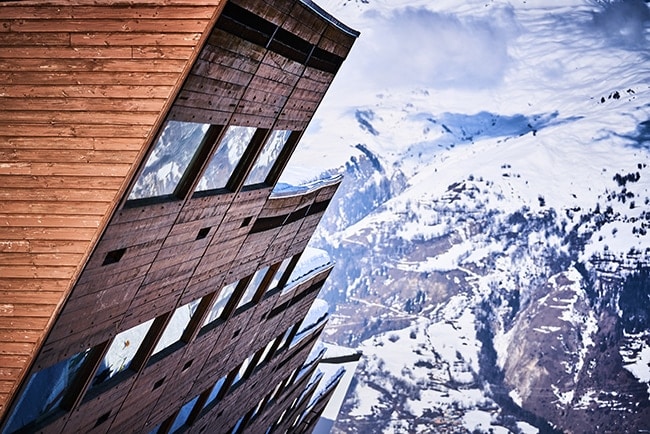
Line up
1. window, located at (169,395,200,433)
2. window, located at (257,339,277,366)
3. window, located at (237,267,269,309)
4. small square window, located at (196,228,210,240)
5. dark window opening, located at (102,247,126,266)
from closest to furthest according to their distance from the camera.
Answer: dark window opening, located at (102,247,126,266) → small square window, located at (196,228,210,240) → window, located at (237,267,269,309) → window, located at (169,395,200,433) → window, located at (257,339,277,366)

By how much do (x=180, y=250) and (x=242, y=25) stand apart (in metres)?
3.65

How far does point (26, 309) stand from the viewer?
7117 mm

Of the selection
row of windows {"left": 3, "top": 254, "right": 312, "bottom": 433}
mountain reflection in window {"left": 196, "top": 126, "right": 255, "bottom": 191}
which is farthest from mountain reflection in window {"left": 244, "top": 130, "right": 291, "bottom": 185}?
row of windows {"left": 3, "top": 254, "right": 312, "bottom": 433}

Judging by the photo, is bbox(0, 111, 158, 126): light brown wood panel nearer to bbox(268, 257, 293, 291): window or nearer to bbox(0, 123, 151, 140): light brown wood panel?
bbox(0, 123, 151, 140): light brown wood panel

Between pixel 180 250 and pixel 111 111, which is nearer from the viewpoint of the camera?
pixel 111 111

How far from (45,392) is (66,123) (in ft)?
11.7

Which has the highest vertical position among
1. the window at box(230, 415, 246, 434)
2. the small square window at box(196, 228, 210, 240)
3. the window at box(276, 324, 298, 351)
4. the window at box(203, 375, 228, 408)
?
the small square window at box(196, 228, 210, 240)

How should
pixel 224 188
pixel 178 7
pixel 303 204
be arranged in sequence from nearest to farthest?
1. pixel 178 7
2. pixel 224 188
3. pixel 303 204

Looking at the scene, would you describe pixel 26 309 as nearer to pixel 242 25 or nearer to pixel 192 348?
pixel 242 25

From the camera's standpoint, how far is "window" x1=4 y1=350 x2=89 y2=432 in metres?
7.69

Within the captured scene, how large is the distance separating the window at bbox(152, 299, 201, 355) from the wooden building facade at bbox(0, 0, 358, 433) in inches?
1.6

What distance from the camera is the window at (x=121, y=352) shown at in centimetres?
946

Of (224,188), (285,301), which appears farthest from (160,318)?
(285,301)

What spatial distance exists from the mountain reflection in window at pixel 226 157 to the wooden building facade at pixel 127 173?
36mm
